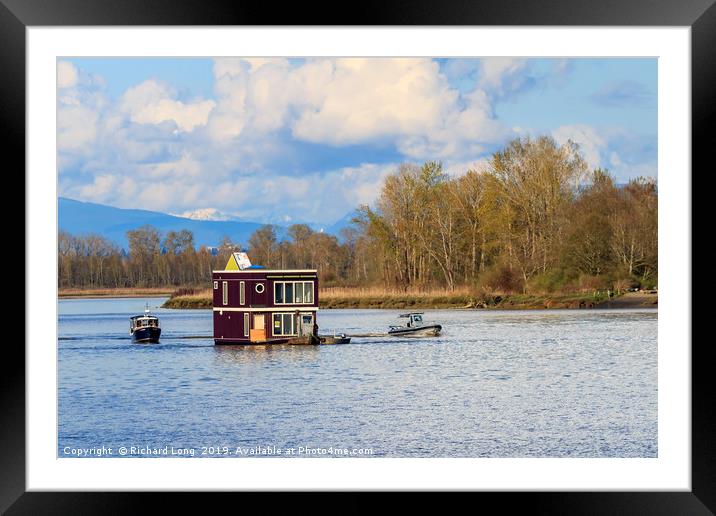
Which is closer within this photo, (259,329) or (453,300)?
(259,329)

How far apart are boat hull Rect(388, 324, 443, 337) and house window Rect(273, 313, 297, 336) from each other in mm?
2627

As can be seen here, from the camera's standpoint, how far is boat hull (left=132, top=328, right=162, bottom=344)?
13922 mm

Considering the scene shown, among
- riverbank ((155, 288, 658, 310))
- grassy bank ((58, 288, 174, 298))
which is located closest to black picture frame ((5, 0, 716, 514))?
grassy bank ((58, 288, 174, 298))

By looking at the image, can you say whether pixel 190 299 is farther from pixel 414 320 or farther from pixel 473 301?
pixel 473 301

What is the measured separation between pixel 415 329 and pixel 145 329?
188 inches

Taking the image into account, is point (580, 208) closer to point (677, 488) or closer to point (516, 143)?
point (516, 143)

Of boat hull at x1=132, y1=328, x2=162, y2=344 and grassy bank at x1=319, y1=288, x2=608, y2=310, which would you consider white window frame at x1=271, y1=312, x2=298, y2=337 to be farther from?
grassy bank at x1=319, y1=288, x2=608, y2=310

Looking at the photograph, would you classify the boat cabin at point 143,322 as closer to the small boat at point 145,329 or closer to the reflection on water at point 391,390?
the small boat at point 145,329

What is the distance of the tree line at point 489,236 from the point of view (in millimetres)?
15203

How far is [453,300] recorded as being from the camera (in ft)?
55.9


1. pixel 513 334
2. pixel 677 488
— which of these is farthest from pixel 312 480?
pixel 513 334

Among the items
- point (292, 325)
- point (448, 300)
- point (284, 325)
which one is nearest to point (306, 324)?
point (292, 325)
